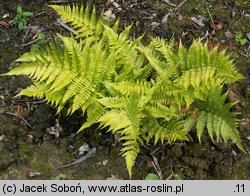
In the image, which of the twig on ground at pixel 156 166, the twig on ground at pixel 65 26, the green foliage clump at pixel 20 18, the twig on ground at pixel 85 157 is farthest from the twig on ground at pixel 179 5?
the twig on ground at pixel 85 157

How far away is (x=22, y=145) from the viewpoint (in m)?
4.55

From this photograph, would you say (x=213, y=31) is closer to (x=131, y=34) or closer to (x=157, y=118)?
(x=131, y=34)

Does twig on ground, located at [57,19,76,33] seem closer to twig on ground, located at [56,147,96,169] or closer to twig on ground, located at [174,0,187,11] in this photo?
twig on ground, located at [174,0,187,11]

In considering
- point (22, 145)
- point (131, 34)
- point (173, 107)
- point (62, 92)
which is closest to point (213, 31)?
point (131, 34)

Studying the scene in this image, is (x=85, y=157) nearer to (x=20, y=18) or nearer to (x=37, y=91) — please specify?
(x=37, y=91)

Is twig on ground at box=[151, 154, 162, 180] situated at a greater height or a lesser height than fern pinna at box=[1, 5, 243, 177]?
lesser

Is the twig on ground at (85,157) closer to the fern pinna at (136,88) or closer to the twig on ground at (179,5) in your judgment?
the fern pinna at (136,88)

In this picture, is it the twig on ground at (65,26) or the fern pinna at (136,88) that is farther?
the twig on ground at (65,26)

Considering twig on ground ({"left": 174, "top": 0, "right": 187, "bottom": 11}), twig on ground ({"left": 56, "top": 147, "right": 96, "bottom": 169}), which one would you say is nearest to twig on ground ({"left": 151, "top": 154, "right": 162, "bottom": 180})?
twig on ground ({"left": 56, "top": 147, "right": 96, "bottom": 169})

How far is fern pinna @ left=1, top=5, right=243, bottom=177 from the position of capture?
3.99 m

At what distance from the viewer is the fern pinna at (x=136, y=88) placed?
13.1 feet

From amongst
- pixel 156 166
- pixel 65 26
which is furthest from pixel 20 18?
pixel 156 166
